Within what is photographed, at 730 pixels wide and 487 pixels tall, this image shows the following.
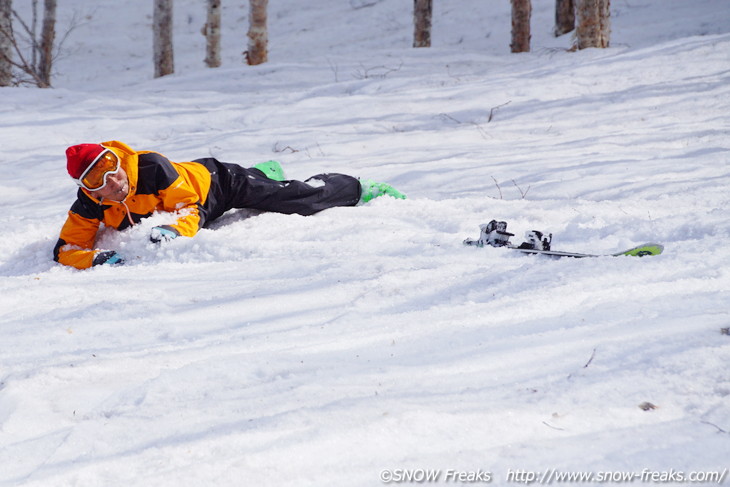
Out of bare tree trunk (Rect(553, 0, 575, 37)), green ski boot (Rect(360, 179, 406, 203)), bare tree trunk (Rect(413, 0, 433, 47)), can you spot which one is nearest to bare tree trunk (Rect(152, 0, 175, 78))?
bare tree trunk (Rect(413, 0, 433, 47))

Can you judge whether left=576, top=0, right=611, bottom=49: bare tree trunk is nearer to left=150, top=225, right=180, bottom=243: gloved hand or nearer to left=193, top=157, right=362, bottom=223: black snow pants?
left=193, top=157, right=362, bottom=223: black snow pants

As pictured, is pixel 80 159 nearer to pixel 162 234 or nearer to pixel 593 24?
pixel 162 234

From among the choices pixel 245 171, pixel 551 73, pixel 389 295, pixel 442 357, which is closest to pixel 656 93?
pixel 551 73

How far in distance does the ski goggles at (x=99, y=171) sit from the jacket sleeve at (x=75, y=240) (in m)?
0.32

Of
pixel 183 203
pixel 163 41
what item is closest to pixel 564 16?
pixel 163 41

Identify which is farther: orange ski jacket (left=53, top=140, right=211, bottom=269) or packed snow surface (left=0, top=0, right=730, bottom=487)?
orange ski jacket (left=53, top=140, right=211, bottom=269)

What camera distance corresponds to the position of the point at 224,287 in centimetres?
283

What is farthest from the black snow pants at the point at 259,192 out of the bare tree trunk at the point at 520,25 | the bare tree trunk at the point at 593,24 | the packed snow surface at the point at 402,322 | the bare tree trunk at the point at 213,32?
the bare tree trunk at the point at 213,32

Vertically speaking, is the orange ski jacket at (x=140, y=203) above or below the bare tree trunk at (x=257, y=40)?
below

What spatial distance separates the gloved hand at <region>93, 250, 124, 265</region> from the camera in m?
3.68

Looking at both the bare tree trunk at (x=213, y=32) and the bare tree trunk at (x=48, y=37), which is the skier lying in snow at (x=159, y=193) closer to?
the bare tree trunk at (x=213, y=32)

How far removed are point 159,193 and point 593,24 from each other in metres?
7.29

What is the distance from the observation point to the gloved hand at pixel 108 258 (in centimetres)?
368

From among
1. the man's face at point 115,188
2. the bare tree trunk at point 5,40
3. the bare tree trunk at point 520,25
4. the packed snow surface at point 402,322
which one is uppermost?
the bare tree trunk at point 520,25
